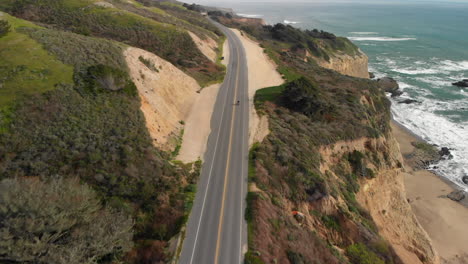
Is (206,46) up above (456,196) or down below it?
above

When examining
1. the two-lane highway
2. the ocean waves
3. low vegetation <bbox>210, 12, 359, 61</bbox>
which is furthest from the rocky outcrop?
the two-lane highway

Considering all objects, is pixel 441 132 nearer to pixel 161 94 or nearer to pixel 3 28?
pixel 161 94

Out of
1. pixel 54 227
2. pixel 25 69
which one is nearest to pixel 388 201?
pixel 54 227

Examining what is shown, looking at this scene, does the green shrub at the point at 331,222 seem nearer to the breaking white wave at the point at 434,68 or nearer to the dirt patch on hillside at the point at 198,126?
the dirt patch on hillside at the point at 198,126

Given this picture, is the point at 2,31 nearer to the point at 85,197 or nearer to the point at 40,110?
the point at 40,110

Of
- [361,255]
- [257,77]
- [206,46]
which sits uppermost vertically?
[206,46]

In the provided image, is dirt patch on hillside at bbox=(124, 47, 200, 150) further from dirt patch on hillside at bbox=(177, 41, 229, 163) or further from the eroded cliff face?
the eroded cliff face
